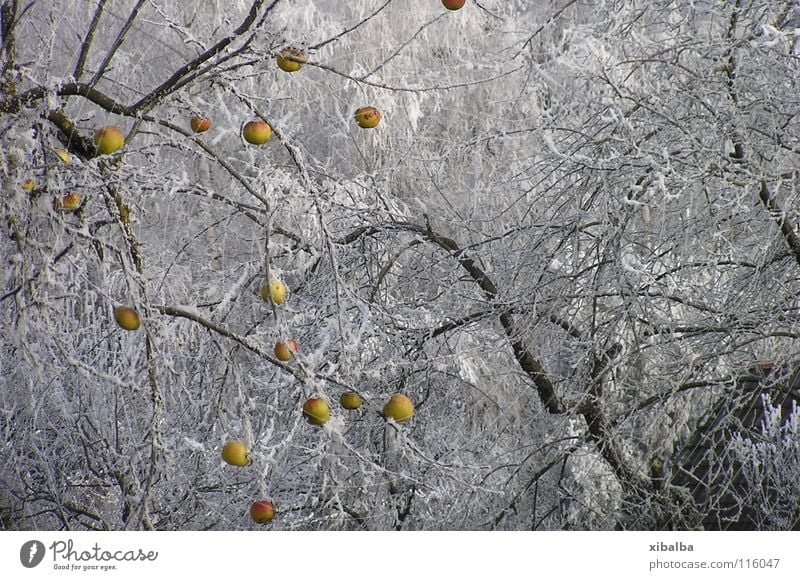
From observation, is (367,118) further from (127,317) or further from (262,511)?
(262,511)

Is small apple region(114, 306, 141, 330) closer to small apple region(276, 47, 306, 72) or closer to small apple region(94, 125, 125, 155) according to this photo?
small apple region(94, 125, 125, 155)

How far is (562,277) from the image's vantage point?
1766 millimetres

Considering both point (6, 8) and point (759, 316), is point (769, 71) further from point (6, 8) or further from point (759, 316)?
point (6, 8)

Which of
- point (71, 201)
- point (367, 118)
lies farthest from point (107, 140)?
point (367, 118)

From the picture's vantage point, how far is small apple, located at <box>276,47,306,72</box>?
100 centimetres

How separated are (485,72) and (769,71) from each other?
56.0 inches

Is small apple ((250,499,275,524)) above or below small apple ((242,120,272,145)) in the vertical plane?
below

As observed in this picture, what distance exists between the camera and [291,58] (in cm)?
98
